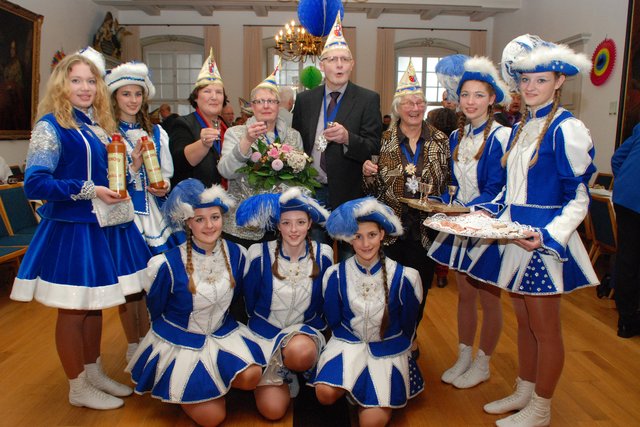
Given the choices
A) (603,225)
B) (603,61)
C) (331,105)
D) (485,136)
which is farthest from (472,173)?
(603,61)

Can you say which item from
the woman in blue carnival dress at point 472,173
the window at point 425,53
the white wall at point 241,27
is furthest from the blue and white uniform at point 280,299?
the window at point 425,53

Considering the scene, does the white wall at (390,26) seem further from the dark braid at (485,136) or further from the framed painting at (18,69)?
the dark braid at (485,136)

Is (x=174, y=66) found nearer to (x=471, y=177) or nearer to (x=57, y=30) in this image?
(x=57, y=30)

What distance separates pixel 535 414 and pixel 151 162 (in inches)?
86.9

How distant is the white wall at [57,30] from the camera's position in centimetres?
756

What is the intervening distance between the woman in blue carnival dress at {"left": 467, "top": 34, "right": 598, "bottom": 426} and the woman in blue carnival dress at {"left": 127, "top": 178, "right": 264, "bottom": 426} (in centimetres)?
126

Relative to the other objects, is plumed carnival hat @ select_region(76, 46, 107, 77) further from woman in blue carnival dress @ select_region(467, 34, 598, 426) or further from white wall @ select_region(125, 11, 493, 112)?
white wall @ select_region(125, 11, 493, 112)

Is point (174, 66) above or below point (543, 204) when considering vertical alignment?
above

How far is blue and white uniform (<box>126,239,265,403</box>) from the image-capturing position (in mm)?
2451

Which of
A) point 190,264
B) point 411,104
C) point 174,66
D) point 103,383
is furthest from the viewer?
point 174,66

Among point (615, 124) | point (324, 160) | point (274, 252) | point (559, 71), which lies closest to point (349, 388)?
point (274, 252)

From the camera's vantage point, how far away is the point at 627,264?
388cm

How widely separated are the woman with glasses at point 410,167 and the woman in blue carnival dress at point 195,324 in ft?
3.08

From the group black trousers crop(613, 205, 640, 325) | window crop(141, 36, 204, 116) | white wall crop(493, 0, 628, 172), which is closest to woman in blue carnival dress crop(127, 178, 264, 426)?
black trousers crop(613, 205, 640, 325)
